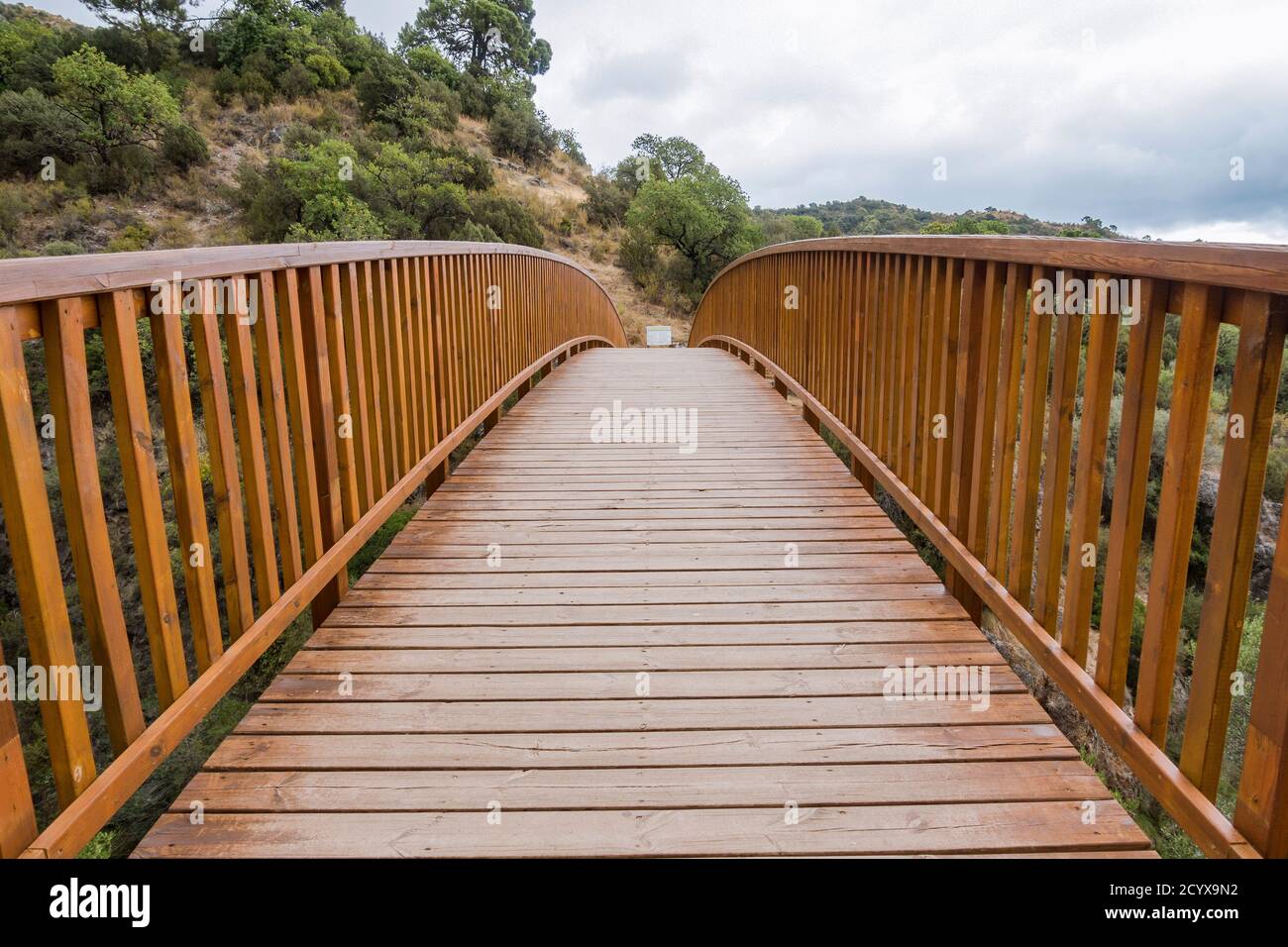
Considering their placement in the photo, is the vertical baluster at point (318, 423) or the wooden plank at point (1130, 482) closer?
the wooden plank at point (1130, 482)

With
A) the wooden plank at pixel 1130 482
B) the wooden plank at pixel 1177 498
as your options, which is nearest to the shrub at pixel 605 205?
the wooden plank at pixel 1130 482

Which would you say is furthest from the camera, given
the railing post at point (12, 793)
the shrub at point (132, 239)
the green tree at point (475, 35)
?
the green tree at point (475, 35)

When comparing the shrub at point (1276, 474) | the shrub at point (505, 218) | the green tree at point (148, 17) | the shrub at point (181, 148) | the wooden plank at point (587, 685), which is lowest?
the shrub at point (1276, 474)

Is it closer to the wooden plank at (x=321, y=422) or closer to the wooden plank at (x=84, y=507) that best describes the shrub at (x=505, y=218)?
the wooden plank at (x=321, y=422)

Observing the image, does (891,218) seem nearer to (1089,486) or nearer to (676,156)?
(676,156)

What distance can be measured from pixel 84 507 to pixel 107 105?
2561 cm

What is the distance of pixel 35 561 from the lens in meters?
1.38

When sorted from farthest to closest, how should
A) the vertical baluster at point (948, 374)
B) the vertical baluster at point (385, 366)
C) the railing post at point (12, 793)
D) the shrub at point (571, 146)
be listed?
1. the shrub at point (571, 146)
2. the vertical baluster at point (385, 366)
3. the vertical baluster at point (948, 374)
4. the railing post at point (12, 793)

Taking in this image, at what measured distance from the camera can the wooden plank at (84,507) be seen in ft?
4.85

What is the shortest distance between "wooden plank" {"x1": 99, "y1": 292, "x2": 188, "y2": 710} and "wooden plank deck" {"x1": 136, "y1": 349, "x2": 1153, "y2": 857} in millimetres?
371

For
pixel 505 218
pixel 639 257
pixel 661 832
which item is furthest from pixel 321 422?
pixel 639 257
